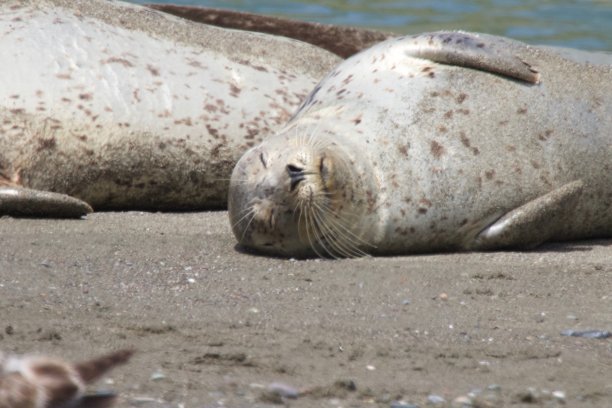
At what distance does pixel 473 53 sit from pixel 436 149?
0.64 meters

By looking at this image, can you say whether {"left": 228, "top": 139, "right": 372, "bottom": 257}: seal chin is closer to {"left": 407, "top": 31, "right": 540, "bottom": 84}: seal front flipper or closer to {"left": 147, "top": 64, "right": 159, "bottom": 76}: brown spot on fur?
{"left": 407, "top": 31, "right": 540, "bottom": 84}: seal front flipper

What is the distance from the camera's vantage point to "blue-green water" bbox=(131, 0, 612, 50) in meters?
15.3

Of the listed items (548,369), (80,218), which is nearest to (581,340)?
(548,369)

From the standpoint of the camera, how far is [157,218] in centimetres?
714

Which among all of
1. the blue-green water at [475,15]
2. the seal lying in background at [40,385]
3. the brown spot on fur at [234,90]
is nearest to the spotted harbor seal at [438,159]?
the brown spot on fur at [234,90]

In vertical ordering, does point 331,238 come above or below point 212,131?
below

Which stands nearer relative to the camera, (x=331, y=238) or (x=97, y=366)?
(x=97, y=366)

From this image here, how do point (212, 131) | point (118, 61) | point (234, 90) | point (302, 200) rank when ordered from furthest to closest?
point (234, 90), point (118, 61), point (212, 131), point (302, 200)

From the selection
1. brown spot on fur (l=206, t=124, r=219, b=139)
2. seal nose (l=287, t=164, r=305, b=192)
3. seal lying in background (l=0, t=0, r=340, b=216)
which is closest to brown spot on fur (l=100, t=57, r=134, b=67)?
seal lying in background (l=0, t=0, r=340, b=216)

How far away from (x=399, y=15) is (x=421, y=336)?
40.7 ft

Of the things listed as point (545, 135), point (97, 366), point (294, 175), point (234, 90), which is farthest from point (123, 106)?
point (97, 366)

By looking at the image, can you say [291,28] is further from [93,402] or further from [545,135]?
[93,402]

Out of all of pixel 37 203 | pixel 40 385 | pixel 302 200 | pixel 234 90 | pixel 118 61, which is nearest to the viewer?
pixel 40 385

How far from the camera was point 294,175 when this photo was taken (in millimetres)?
6008
